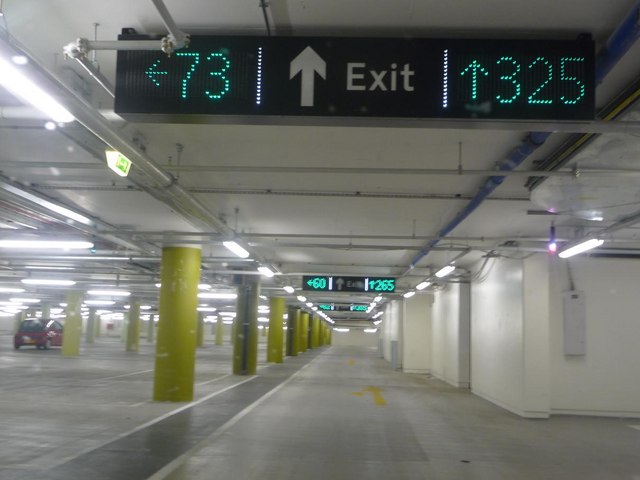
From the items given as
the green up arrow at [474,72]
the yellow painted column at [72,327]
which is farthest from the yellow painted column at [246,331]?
the green up arrow at [474,72]

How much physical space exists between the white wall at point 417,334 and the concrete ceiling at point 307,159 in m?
10.9

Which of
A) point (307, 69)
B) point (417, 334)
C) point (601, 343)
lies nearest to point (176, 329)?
point (601, 343)

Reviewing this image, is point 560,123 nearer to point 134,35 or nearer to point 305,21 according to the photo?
point 305,21

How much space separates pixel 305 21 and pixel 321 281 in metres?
12.6

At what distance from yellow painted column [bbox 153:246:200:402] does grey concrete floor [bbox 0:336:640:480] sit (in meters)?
0.53

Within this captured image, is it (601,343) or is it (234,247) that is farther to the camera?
(601,343)

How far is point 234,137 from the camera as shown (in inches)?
272

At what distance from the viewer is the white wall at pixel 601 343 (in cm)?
1322

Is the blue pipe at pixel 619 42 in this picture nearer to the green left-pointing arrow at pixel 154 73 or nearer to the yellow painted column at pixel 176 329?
the green left-pointing arrow at pixel 154 73

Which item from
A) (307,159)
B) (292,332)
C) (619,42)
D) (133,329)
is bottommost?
(133,329)

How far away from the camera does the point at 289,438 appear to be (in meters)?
9.42

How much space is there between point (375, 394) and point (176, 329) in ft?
19.4

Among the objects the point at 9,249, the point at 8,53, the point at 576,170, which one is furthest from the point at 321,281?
the point at 8,53

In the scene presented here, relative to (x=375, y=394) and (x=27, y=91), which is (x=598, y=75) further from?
(x=375, y=394)
